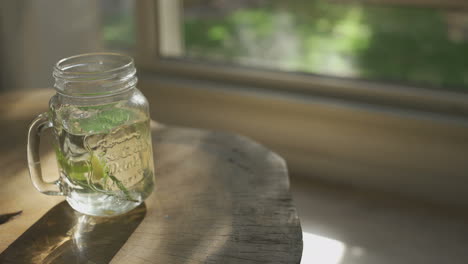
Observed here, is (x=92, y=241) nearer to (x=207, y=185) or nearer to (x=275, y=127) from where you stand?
(x=207, y=185)

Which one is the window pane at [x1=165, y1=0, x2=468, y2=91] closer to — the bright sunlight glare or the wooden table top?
the bright sunlight glare

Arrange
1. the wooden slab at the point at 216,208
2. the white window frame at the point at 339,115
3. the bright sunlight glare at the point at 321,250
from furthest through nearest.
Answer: the white window frame at the point at 339,115
the bright sunlight glare at the point at 321,250
the wooden slab at the point at 216,208

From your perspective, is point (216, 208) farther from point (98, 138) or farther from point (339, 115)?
point (339, 115)

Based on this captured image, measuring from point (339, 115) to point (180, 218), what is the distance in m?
1.09

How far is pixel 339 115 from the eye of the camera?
181 centimetres

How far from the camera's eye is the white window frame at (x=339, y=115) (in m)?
1.70

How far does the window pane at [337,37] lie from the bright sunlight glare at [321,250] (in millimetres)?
620

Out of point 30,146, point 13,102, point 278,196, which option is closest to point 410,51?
point 278,196

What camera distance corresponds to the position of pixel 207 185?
0.94 meters

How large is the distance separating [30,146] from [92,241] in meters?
0.18

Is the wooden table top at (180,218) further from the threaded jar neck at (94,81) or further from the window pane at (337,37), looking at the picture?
the window pane at (337,37)

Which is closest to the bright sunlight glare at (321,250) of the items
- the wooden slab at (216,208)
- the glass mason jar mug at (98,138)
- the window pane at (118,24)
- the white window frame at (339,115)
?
the white window frame at (339,115)

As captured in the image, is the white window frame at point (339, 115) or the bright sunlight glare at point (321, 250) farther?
the white window frame at point (339, 115)

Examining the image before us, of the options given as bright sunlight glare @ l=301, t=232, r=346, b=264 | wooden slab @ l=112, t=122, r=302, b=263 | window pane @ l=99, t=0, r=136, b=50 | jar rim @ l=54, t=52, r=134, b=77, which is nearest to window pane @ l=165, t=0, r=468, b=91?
window pane @ l=99, t=0, r=136, b=50
